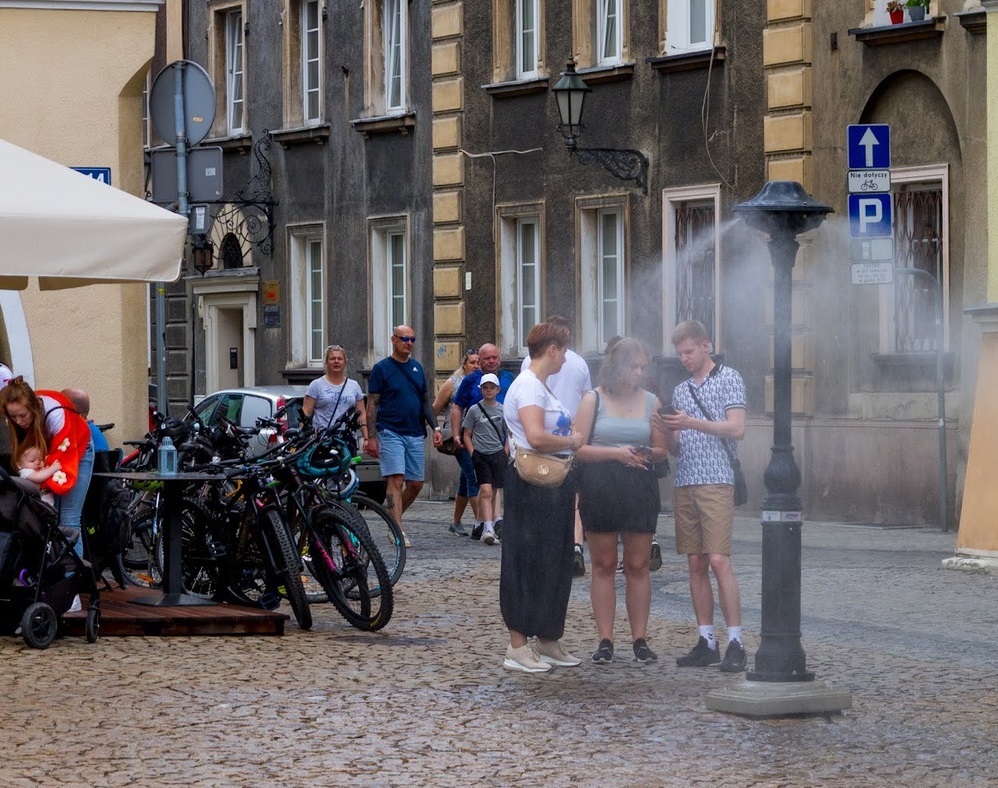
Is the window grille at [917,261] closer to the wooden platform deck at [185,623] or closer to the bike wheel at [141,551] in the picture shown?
the bike wheel at [141,551]

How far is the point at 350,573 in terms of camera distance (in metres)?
12.9

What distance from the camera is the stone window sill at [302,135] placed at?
1228 inches

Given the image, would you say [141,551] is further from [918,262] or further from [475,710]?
[918,262]

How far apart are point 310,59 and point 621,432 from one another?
21.3m

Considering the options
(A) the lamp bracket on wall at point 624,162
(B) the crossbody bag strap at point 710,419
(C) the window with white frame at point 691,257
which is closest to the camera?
(B) the crossbody bag strap at point 710,419

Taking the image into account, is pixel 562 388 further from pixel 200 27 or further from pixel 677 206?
pixel 200 27

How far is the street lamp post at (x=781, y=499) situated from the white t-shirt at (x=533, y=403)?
153cm

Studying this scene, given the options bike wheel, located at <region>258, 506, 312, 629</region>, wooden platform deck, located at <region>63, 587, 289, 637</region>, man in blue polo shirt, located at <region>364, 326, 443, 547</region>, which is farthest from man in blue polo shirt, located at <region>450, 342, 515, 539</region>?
wooden platform deck, located at <region>63, 587, 289, 637</region>

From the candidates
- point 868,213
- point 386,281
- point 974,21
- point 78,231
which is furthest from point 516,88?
point 78,231

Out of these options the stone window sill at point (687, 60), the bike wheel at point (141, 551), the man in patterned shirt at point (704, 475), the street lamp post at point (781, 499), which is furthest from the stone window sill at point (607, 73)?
the street lamp post at point (781, 499)

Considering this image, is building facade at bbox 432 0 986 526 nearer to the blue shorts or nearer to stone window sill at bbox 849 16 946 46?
stone window sill at bbox 849 16 946 46

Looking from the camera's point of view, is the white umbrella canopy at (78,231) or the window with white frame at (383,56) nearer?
the white umbrella canopy at (78,231)

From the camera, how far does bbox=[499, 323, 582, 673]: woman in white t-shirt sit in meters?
11.3

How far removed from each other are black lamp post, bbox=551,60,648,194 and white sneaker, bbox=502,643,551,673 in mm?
13373
